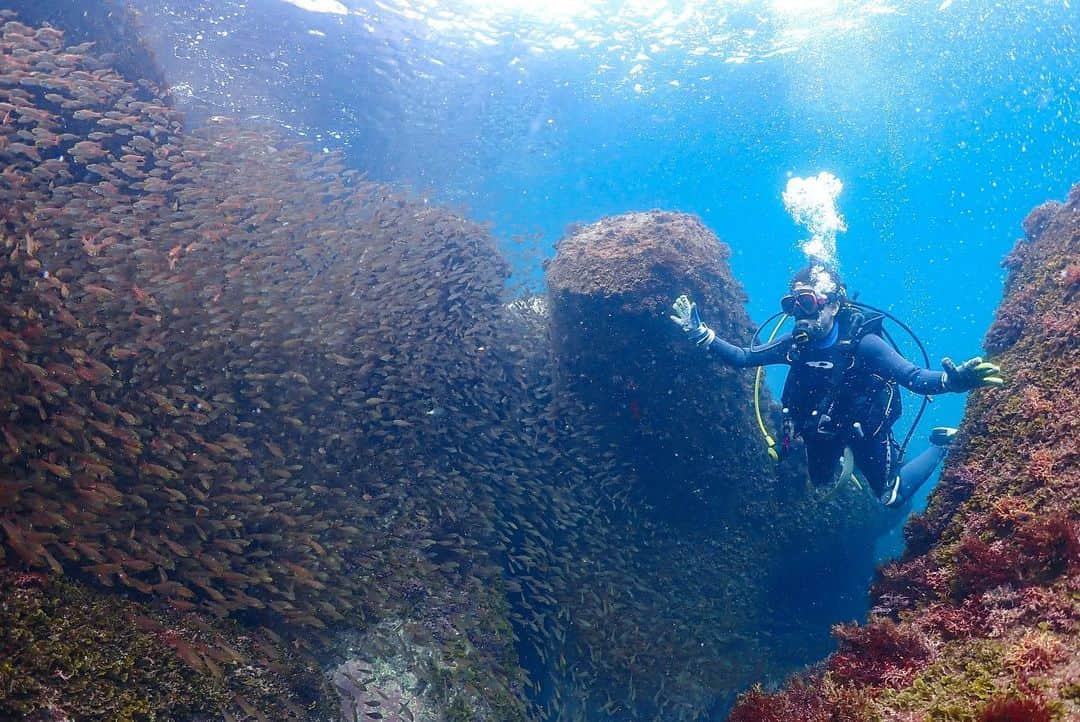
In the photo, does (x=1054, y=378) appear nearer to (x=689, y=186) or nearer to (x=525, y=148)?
(x=525, y=148)

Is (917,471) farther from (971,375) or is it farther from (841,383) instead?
(971,375)

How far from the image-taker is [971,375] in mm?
6531

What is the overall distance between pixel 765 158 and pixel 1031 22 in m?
19.9

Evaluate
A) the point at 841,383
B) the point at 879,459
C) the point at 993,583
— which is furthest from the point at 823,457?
the point at 993,583

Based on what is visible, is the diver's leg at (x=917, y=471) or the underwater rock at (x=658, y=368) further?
the underwater rock at (x=658, y=368)

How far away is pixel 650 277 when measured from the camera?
1034cm

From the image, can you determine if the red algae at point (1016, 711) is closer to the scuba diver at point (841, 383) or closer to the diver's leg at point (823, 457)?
the scuba diver at point (841, 383)

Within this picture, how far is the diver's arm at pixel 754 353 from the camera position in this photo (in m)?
8.45

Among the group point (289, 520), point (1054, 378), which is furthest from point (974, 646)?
point (289, 520)

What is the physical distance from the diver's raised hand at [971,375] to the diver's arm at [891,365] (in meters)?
0.41

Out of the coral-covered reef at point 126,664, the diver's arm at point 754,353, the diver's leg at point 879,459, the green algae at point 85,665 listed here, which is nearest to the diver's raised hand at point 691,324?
the diver's arm at point 754,353

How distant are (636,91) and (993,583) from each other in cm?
3345

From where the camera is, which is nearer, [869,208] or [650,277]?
[650,277]

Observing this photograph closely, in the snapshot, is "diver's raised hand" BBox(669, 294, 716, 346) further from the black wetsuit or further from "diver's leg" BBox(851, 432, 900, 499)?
"diver's leg" BBox(851, 432, 900, 499)
